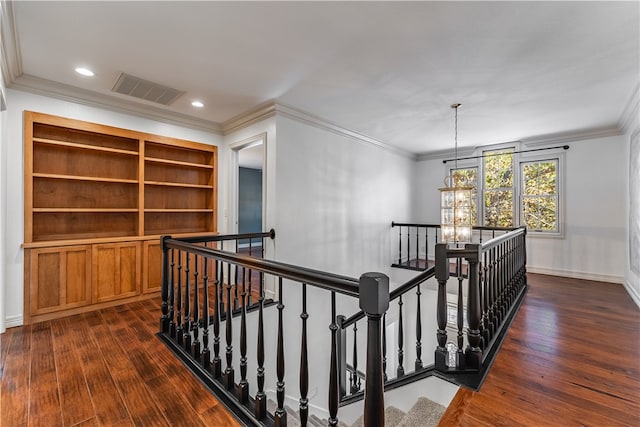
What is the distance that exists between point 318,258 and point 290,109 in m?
2.11

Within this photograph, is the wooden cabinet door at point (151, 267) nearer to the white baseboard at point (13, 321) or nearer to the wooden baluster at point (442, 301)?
the white baseboard at point (13, 321)

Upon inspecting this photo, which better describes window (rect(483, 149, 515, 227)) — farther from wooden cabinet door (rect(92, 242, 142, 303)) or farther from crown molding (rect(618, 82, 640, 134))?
wooden cabinet door (rect(92, 242, 142, 303))

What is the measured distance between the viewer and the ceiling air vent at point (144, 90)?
9.71ft

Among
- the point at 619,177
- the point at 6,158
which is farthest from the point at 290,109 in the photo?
the point at 619,177

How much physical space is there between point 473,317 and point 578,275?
439 centimetres

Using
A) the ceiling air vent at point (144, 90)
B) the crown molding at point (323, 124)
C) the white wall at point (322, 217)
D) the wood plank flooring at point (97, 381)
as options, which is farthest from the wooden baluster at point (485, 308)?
the ceiling air vent at point (144, 90)

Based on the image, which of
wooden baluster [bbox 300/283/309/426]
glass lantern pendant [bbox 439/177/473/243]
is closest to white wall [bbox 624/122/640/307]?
glass lantern pendant [bbox 439/177/473/243]

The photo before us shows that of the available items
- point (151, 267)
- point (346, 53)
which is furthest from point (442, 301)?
point (151, 267)

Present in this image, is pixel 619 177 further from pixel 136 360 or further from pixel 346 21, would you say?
pixel 136 360

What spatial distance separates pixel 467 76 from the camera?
2.85 metres

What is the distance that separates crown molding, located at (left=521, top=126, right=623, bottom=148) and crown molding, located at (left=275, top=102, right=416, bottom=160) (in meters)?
2.51

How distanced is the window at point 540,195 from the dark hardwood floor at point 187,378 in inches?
95.9

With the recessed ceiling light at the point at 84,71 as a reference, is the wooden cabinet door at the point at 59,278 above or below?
below

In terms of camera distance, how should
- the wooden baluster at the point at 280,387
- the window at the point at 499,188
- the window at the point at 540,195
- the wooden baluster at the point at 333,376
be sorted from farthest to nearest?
the window at the point at 499,188 < the window at the point at 540,195 < the wooden baluster at the point at 280,387 < the wooden baluster at the point at 333,376
